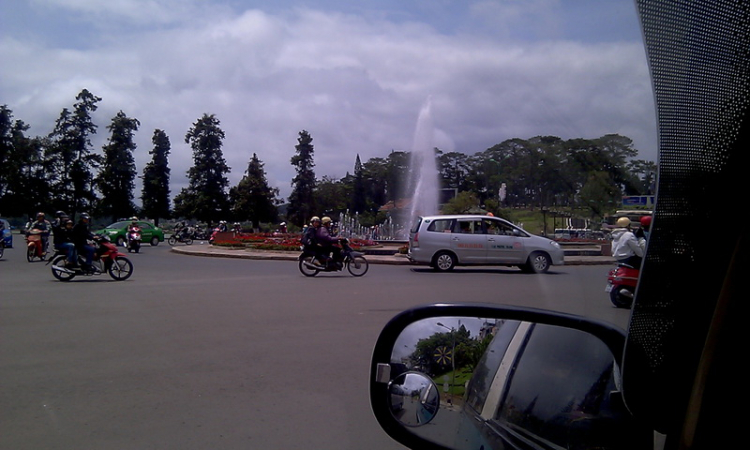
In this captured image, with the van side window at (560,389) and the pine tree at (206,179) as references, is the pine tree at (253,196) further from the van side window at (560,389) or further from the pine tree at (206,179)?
the van side window at (560,389)

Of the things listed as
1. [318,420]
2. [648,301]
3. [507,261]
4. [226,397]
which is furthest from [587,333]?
[507,261]

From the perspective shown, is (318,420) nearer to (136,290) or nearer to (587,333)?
(587,333)

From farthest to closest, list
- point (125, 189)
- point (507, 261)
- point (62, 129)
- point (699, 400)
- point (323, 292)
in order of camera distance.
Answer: point (125, 189)
point (62, 129)
point (507, 261)
point (323, 292)
point (699, 400)

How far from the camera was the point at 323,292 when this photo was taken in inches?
443

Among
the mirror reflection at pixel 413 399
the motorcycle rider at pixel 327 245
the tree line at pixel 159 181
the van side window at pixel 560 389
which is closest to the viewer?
the van side window at pixel 560 389

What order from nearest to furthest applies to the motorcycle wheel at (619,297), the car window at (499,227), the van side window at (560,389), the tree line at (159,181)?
1. the van side window at (560,389)
2. the motorcycle wheel at (619,297)
3. the car window at (499,227)
4. the tree line at (159,181)

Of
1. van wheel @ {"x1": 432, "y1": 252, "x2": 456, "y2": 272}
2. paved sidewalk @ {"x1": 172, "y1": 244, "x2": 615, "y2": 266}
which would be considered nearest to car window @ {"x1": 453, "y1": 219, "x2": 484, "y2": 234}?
van wheel @ {"x1": 432, "y1": 252, "x2": 456, "y2": 272}

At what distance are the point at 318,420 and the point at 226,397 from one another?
923 mm

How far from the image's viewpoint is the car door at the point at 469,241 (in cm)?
1551

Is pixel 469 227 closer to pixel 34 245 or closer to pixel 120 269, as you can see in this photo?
pixel 120 269

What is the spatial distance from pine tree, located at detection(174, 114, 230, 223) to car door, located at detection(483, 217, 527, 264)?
38.6m

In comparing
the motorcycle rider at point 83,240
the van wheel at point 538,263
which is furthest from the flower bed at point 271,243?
the motorcycle rider at point 83,240

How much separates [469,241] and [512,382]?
1371 centimetres

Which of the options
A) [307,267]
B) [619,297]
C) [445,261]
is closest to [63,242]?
[307,267]
